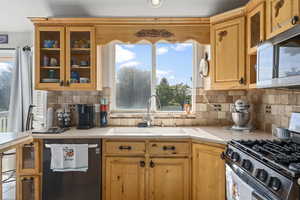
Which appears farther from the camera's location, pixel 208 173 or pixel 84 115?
pixel 84 115


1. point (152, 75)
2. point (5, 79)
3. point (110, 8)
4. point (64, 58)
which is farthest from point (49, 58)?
point (5, 79)

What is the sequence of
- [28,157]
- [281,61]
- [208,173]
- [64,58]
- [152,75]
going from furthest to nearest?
[152,75]
[64,58]
[28,157]
[208,173]
[281,61]

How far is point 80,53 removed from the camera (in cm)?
280

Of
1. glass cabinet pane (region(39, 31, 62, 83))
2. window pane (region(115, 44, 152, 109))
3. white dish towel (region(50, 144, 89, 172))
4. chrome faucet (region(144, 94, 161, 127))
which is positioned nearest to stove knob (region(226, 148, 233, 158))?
chrome faucet (region(144, 94, 161, 127))

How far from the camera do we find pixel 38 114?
3.39 metres

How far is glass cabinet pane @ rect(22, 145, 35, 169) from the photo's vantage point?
2402 millimetres

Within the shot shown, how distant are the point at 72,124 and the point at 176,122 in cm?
137

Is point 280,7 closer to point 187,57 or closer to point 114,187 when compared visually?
point 187,57

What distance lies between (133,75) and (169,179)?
1.47m

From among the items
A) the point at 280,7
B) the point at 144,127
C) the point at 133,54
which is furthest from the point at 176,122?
the point at 280,7

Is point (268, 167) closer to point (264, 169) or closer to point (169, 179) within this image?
point (264, 169)

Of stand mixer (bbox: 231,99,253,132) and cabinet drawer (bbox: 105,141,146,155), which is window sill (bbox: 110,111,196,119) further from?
cabinet drawer (bbox: 105,141,146,155)

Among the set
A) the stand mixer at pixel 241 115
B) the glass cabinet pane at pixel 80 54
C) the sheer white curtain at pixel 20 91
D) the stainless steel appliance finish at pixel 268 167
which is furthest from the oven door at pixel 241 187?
the sheer white curtain at pixel 20 91

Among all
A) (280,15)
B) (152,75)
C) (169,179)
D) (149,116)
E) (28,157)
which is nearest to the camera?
(280,15)
